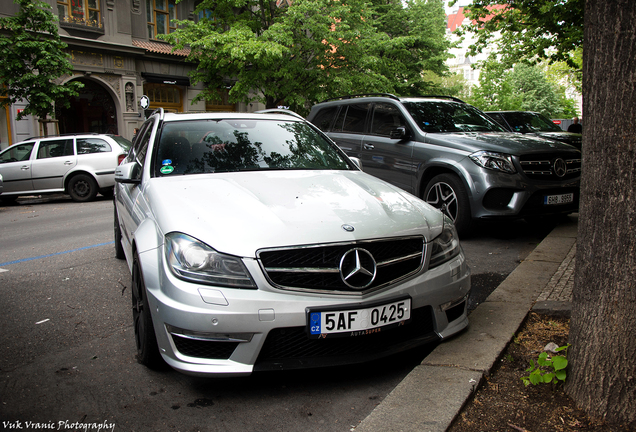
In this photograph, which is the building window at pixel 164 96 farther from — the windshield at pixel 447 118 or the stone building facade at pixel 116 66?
the windshield at pixel 447 118

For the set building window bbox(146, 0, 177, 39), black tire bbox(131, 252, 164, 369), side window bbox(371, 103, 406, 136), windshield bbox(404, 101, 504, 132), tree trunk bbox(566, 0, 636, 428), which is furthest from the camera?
building window bbox(146, 0, 177, 39)

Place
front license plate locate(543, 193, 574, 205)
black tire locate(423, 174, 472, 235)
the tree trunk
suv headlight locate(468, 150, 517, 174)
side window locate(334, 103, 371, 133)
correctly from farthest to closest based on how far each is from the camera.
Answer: side window locate(334, 103, 371, 133) → black tire locate(423, 174, 472, 235) → front license plate locate(543, 193, 574, 205) → suv headlight locate(468, 150, 517, 174) → the tree trunk

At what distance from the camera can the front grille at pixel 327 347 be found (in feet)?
8.79

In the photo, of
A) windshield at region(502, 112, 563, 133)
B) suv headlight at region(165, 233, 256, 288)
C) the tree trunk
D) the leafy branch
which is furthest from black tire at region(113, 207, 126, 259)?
windshield at region(502, 112, 563, 133)

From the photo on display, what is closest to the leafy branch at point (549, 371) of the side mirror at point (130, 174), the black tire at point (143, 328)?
the black tire at point (143, 328)

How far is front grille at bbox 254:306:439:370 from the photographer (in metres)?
2.68

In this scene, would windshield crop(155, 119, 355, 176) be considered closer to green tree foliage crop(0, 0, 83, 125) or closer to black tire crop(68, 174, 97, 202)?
black tire crop(68, 174, 97, 202)

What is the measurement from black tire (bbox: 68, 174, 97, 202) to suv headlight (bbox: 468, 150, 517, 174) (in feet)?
35.1

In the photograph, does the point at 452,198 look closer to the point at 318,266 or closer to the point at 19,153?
the point at 318,266

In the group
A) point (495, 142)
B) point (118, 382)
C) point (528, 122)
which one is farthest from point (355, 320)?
point (528, 122)

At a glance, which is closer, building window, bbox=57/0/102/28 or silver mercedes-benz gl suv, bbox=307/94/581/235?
silver mercedes-benz gl suv, bbox=307/94/581/235

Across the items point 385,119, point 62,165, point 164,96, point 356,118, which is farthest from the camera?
point 164,96

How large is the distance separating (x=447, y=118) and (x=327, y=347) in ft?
18.4

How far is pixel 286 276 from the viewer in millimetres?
2691
